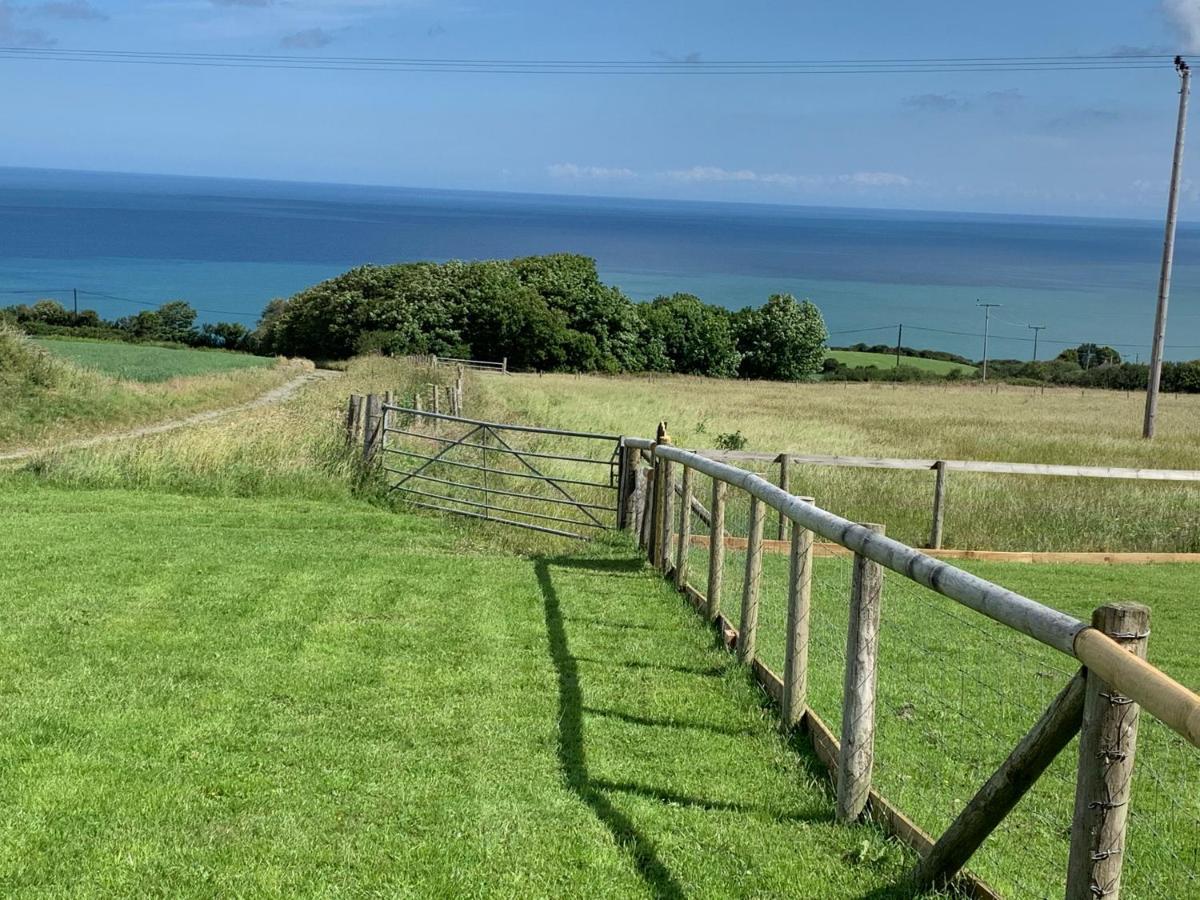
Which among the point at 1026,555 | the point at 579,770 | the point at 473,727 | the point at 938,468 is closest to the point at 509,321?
the point at 938,468

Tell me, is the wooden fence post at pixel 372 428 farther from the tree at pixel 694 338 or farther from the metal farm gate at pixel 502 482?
the tree at pixel 694 338

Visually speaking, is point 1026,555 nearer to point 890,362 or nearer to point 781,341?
point 781,341

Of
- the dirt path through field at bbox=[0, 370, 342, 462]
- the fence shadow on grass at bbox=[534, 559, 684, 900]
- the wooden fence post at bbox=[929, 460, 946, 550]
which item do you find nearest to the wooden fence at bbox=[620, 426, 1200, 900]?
the fence shadow on grass at bbox=[534, 559, 684, 900]

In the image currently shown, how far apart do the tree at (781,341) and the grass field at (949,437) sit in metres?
24.3

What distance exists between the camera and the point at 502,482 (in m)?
16.4

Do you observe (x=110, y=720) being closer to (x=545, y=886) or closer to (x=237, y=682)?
(x=237, y=682)

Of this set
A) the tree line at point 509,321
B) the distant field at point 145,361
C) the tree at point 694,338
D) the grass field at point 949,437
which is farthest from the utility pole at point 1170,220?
the tree at point 694,338

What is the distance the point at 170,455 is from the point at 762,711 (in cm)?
1193

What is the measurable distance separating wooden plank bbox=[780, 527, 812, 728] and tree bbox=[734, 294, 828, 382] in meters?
80.9

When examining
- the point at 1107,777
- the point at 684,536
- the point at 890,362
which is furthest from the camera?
the point at 890,362

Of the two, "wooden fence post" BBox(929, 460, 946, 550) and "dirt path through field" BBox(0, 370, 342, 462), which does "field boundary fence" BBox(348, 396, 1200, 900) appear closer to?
"wooden fence post" BBox(929, 460, 946, 550)

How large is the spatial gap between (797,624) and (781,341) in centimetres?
8155

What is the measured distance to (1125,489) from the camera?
1725 centimetres

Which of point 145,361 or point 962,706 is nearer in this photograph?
point 962,706
